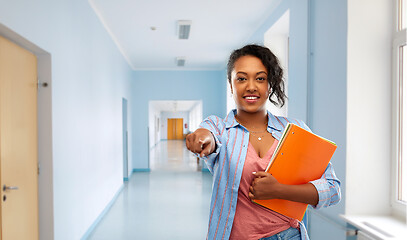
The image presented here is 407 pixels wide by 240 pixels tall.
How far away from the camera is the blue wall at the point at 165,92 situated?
28.5 ft

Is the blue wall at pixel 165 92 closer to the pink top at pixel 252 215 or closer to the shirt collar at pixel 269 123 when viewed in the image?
the shirt collar at pixel 269 123

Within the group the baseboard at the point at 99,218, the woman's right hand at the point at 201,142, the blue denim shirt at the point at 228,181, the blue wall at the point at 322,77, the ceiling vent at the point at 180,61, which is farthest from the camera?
the ceiling vent at the point at 180,61

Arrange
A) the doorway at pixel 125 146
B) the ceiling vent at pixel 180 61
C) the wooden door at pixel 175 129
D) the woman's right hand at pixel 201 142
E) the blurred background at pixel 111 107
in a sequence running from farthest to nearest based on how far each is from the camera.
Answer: the wooden door at pixel 175 129
the doorway at pixel 125 146
the ceiling vent at pixel 180 61
the blurred background at pixel 111 107
the woman's right hand at pixel 201 142

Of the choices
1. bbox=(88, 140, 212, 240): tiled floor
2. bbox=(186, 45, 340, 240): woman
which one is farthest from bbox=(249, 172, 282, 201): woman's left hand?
bbox=(88, 140, 212, 240): tiled floor

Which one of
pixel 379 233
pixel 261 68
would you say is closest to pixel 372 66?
pixel 379 233

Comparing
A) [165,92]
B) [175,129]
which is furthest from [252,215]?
[175,129]

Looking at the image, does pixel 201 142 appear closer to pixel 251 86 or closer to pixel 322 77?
pixel 251 86

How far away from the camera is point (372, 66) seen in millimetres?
2145

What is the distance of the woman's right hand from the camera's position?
0.83 m

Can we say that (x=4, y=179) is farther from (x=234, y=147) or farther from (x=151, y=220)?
(x=151, y=220)

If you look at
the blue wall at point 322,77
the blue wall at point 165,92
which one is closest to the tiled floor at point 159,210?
the blue wall at point 165,92

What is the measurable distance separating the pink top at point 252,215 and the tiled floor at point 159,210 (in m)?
2.98

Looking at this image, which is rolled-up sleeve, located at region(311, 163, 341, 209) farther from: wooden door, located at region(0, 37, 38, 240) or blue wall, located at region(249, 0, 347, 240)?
wooden door, located at region(0, 37, 38, 240)

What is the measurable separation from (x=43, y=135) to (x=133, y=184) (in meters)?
4.55
